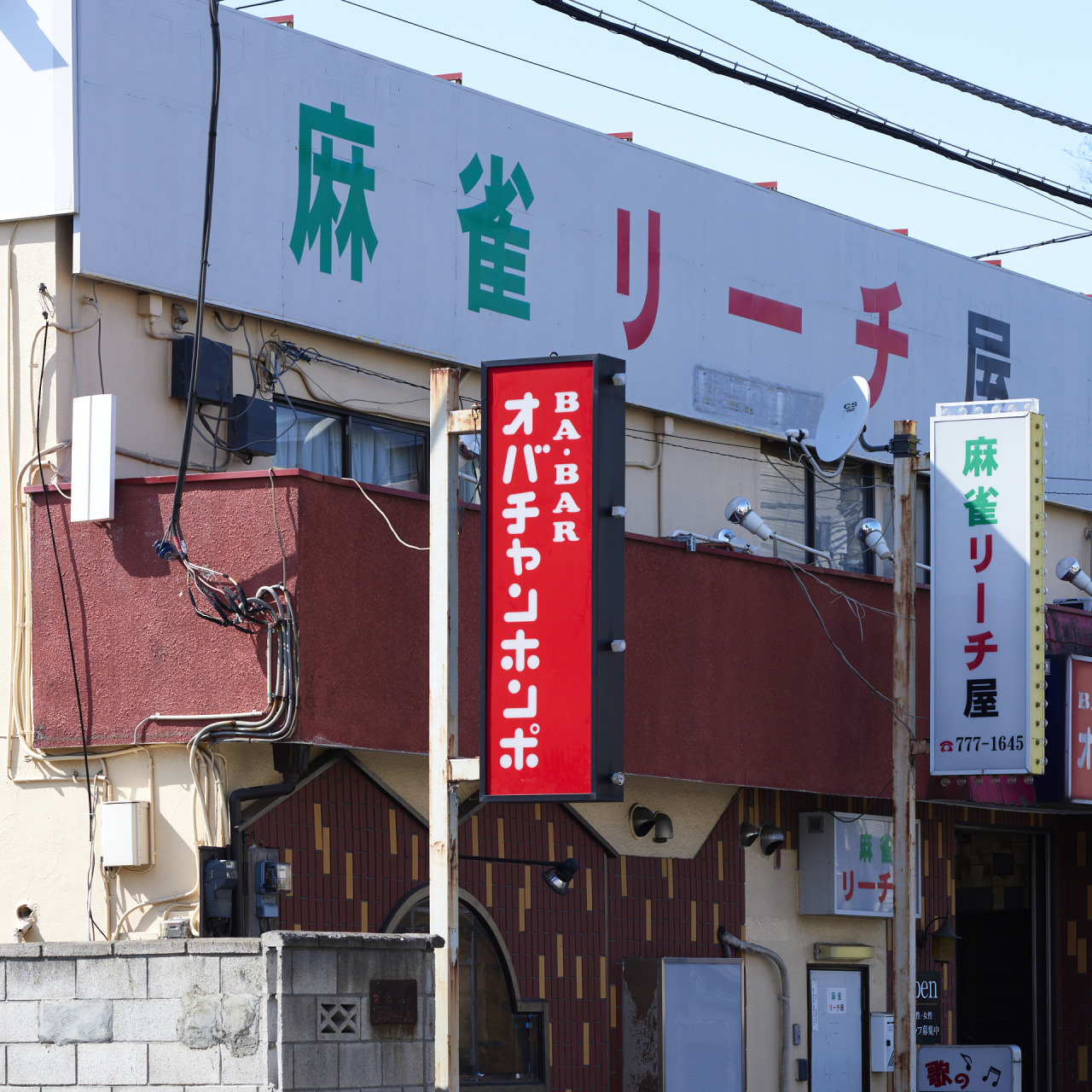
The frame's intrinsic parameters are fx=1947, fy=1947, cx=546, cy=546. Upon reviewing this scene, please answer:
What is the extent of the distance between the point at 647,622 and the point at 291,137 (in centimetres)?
469

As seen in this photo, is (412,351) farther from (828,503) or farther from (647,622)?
(828,503)

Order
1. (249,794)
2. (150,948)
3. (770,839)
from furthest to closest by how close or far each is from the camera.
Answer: (770,839)
(249,794)
(150,948)

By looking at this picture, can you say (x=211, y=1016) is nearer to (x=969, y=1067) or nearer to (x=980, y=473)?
(x=969, y=1067)

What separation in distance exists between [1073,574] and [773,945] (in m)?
5.93

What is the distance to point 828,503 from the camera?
2002 centimetres

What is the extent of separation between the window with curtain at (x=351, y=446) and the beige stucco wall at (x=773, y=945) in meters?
4.67

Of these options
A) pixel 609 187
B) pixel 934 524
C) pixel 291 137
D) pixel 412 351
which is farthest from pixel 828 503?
pixel 291 137

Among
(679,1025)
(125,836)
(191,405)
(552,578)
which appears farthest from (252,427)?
(679,1025)

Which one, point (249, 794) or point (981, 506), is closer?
point (249, 794)

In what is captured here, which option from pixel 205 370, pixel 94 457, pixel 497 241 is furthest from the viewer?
pixel 497 241

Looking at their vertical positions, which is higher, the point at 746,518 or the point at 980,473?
the point at 980,473

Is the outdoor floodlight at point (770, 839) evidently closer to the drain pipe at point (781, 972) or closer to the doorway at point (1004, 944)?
the drain pipe at point (781, 972)

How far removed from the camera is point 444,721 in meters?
11.1

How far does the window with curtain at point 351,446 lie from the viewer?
50.1 feet
